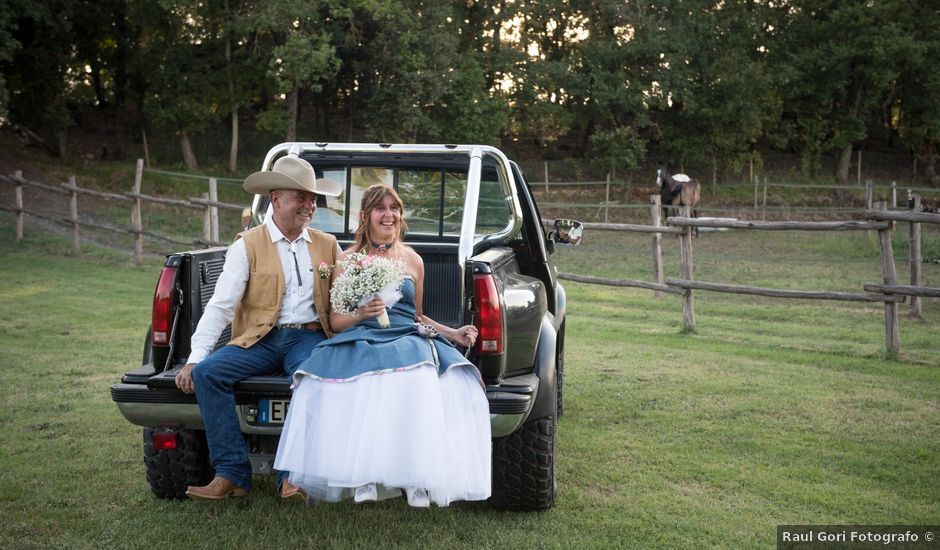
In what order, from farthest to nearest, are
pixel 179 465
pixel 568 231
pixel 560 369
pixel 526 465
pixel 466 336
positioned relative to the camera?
1. pixel 560 369
2. pixel 568 231
3. pixel 179 465
4. pixel 526 465
5. pixel 466 336

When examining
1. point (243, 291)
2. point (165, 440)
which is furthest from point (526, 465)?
point (165, 440)

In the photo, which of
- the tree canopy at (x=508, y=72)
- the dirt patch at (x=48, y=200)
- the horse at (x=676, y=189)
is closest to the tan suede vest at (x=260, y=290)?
the dirt patch at (x=48, y=200)

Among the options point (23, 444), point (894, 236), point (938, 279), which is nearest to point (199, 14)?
point (894, 236)

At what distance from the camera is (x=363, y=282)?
4.61 m

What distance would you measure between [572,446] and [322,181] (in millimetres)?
2603

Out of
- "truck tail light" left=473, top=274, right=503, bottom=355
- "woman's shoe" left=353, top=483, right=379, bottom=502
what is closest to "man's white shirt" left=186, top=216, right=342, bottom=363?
"truck tail light" left=473, top=274, right=503, bottom=355

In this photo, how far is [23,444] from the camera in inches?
259

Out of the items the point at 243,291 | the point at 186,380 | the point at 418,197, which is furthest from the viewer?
the point at 418,197

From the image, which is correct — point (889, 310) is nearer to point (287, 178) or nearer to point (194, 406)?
point (287, 178)

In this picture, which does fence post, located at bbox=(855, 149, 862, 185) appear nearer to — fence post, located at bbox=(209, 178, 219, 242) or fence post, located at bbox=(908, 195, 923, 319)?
fence post, located at bbox=(908, 195, 923, 319)

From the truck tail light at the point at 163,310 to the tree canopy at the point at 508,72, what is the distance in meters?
28.8

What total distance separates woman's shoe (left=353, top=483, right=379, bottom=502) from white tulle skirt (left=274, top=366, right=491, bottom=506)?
0.05 metres

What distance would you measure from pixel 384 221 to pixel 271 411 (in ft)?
3.76

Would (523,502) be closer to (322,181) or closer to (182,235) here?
(322,181)
